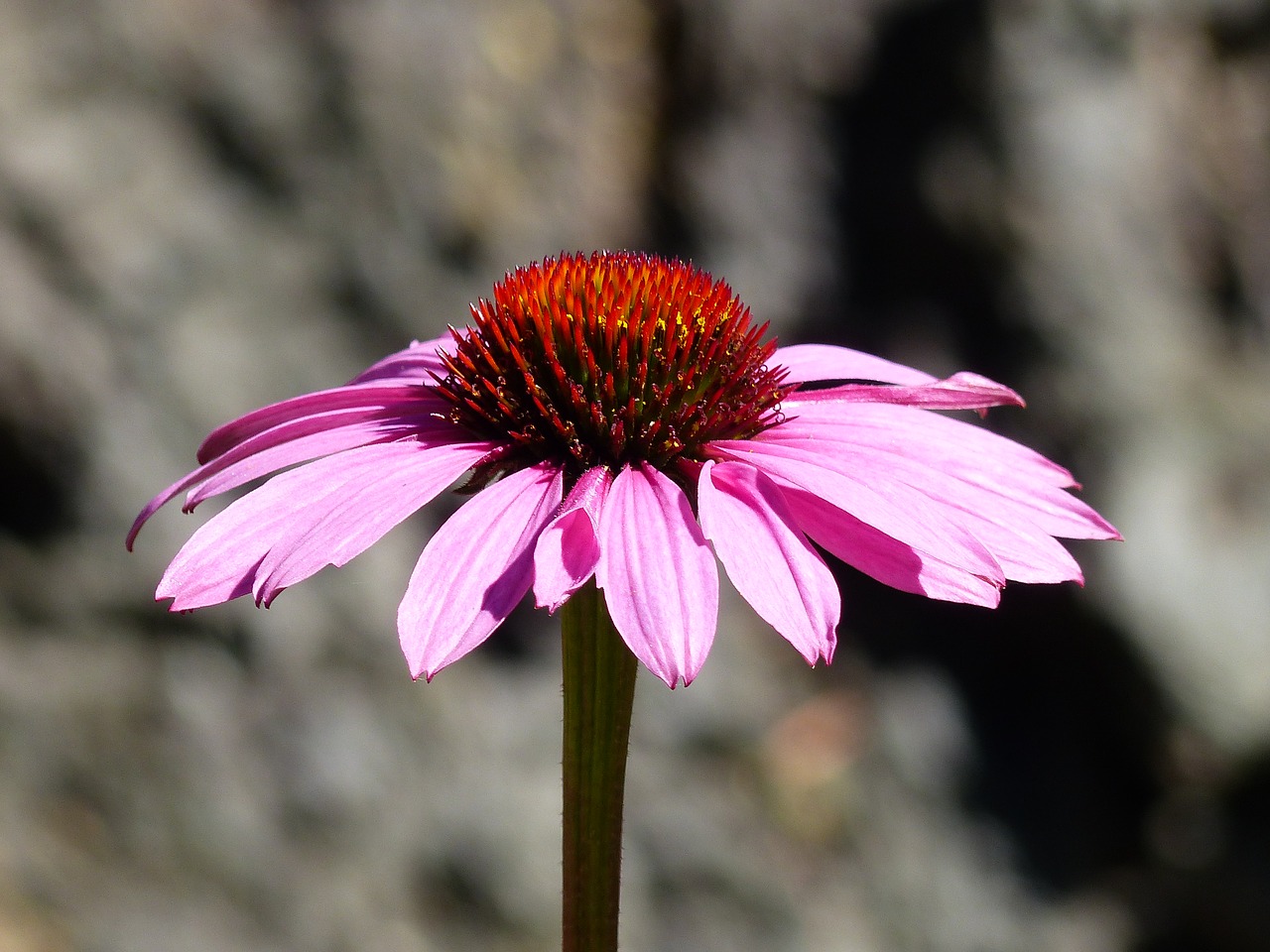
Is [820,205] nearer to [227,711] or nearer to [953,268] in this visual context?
[953,268]

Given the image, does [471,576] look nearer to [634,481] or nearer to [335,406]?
[634,481]

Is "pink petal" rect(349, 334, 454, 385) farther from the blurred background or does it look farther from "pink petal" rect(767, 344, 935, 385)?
the blurred background

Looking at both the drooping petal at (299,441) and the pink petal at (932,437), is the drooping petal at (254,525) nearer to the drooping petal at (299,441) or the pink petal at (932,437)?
the drooping petal at (299,441)

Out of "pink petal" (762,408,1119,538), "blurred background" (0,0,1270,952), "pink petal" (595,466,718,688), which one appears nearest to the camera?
"pink petal" (595,466,718,688)

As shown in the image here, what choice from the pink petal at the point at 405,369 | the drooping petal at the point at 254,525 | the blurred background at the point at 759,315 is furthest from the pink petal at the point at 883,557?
the blurred background at the point at 759,315

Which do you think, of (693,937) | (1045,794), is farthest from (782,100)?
(693,937)

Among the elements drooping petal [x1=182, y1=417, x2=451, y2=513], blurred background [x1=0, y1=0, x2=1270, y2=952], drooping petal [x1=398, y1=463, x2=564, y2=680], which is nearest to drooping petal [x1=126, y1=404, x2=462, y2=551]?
drooping petal [x1=182, y1=417, x2=451, y2=513]

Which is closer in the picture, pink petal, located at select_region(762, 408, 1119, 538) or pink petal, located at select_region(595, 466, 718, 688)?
pink petal, located at select_region(595, 466, 718, 688)
